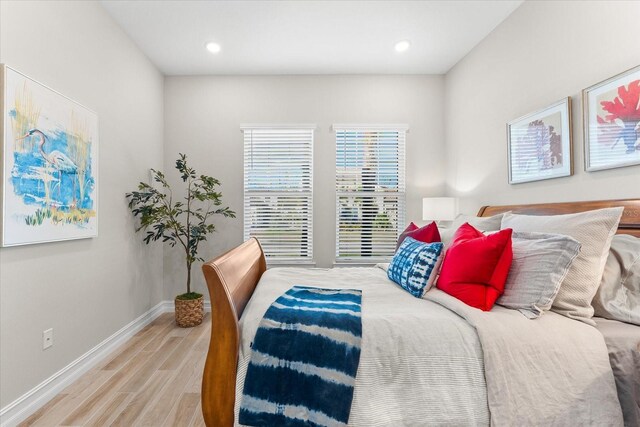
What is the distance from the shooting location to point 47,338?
211cm

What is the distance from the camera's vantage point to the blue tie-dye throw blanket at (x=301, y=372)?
1.31 metres

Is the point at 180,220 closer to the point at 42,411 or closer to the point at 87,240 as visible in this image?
the point at 87,240

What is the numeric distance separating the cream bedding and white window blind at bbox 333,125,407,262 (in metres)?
2.62

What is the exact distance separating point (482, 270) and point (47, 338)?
8.83 ft

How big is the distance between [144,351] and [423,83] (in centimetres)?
418

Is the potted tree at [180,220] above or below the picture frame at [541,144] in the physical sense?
below

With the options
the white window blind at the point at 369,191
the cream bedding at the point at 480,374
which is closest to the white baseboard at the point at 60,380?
the cream bedding at the point at 480,374

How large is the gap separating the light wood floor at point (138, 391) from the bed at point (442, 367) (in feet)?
2.46

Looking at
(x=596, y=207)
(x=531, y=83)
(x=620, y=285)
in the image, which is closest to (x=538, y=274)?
(x=620, y=285)

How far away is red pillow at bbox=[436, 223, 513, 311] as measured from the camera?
1.62 metres

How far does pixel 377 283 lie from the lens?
87.0 inches

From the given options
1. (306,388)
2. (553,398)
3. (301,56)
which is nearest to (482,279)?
(553,398)

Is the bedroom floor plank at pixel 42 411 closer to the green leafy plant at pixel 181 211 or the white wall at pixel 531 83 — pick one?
the green leafy plant at pixel 181 211

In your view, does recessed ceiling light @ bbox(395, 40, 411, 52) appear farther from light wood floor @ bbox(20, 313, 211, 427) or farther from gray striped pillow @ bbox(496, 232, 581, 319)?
light wood floor @ bbox(20, 313, 211, 427)
